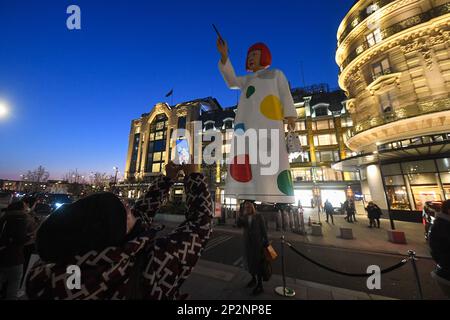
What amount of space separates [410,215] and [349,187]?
465 inches

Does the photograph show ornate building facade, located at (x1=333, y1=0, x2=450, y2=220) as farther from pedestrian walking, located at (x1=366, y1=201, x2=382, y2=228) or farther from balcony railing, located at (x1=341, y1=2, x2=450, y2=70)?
pedestrian walking, located at (x1=366, y1=201, x2=382, y2=228)

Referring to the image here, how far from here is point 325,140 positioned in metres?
32.0

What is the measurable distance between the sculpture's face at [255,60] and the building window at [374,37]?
70.9ft

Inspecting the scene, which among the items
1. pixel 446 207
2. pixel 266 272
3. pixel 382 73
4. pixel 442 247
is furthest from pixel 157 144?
pixel 442 247

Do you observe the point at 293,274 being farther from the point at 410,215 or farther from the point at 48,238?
→ the point at 410,215

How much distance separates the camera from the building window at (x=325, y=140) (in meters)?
31.5

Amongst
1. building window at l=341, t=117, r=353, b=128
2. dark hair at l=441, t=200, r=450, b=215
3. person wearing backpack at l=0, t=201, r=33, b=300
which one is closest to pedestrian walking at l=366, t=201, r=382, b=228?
dark hair at l=441, t=200, r=450, b=215

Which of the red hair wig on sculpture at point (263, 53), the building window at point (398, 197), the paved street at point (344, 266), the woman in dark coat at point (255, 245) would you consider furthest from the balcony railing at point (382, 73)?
the red hair wig on sculpture at point (263, 53)

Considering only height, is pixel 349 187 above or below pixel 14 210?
above

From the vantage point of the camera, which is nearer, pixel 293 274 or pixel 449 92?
pixel 293 274

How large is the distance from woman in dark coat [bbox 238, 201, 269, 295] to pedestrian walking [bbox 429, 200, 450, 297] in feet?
9.40

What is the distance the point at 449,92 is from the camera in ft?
46.7

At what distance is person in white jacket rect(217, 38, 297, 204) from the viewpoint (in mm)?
2291
